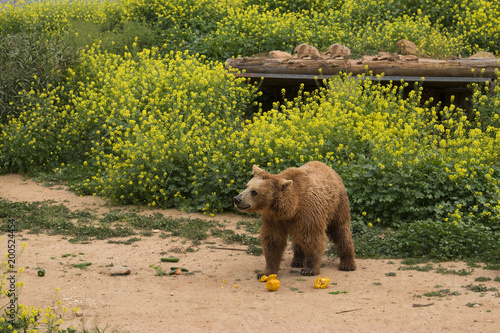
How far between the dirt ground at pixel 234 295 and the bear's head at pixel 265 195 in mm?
796

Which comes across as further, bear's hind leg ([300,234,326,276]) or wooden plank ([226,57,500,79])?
wooden plank ([226,57,500,79])

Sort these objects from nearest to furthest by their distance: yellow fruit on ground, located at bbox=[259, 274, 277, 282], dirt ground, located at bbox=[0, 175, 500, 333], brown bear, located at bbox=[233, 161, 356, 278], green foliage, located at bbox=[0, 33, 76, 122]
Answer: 1. dirt ground, located at bbox=[0, 175, 500, 333]
2. brown bear, located at bbox=[233, 161, 356, 278]
3. yellow fruit on ground, located at bbox=[259, 274, 277, 282]
4. green foliage, located at bbox=[0, 33, 76, 122]

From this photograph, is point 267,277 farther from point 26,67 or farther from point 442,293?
point 26,67

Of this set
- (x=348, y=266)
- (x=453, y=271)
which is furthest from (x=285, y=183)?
(x=453, y=271)

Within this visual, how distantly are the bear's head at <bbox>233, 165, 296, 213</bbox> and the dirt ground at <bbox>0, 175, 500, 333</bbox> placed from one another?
31.3 inches

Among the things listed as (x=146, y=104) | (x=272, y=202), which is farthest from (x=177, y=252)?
(x=146, y=104)

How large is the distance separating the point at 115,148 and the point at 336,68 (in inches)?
191

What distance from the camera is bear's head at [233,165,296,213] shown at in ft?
19.2

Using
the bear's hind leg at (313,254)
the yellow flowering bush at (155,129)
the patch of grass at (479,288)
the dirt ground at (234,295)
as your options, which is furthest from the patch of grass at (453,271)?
the yellow flowering bush at (155,129)

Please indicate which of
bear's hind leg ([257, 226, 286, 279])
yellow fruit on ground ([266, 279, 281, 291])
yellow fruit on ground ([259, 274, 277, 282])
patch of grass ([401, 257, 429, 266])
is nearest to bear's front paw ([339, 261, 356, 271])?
patch of grass ([401, 257, 429, 266])

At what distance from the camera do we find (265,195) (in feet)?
19.3

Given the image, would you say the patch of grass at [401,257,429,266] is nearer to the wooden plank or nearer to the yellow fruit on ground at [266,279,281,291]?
the yellow fruit on ground at [266,279,281,291]

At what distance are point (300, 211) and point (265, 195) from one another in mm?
442

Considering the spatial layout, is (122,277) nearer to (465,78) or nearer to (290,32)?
(465,78)
